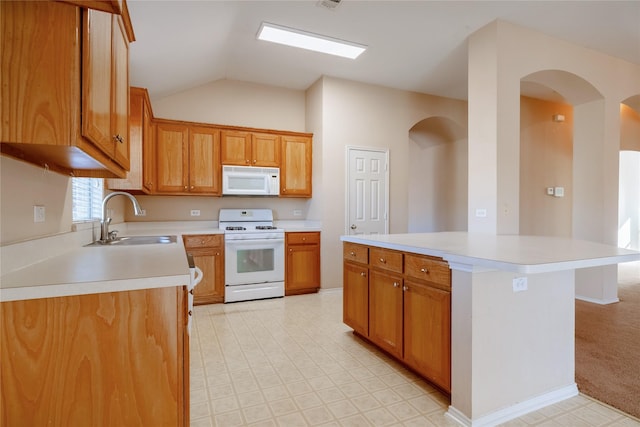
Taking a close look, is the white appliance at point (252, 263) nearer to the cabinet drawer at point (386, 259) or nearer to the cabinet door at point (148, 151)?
the cabinet door at point (148, 151)

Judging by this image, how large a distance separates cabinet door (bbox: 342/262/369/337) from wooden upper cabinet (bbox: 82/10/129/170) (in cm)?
189

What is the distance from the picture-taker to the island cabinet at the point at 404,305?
73.8 inches

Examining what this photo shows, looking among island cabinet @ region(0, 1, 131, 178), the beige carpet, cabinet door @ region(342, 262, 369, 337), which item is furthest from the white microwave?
the beige carpet

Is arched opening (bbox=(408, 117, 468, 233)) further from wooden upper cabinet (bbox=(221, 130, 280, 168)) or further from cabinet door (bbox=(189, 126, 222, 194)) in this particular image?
cabinet door (bbox=(189, 126, 222, 194))

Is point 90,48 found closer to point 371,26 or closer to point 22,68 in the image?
point 22,68

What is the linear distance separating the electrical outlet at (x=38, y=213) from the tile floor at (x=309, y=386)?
130cm

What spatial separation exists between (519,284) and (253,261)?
3.05 metres

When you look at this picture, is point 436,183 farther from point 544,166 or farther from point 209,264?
point 209,264

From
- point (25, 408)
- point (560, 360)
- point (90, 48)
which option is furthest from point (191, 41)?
point (560, 360)

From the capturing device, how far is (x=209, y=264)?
3947 mm

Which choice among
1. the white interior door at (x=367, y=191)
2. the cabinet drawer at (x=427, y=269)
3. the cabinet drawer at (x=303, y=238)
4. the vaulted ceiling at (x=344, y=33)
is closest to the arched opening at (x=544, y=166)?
the vaulted ceiling at (x=344, y=33)

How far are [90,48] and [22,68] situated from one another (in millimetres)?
218

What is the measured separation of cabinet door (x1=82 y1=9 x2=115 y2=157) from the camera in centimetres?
107

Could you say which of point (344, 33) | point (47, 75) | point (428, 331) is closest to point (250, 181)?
point (344, 33)
